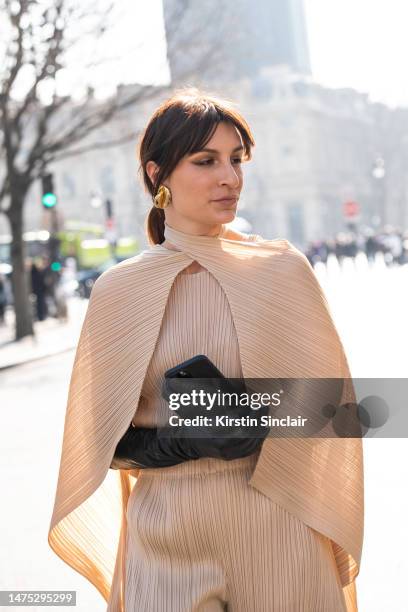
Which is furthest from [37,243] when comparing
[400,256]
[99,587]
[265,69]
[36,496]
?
[265,69]

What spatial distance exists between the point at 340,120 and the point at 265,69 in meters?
23.3

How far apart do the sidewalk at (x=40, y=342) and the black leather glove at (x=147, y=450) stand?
16514 millimetres

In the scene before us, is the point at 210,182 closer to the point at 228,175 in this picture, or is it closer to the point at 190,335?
the point at 228,175

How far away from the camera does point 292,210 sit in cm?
10881

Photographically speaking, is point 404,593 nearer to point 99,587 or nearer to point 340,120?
point 99,587

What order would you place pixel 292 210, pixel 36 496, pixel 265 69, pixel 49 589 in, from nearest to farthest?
pixel 49 589, pixel 36 496, pixel 292 210, pixel 265 69

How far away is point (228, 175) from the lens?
2.97m

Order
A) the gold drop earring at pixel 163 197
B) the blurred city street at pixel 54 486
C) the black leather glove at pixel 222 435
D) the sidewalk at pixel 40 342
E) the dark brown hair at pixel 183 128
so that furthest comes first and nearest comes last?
the sidewalk at pixel 40 342 → the blurred city street at pixel 54 486 → the gold drop earring at pixel 163 197 → the dark brown hair at pixel 183 128 → the black leather glove at pixel 222 435

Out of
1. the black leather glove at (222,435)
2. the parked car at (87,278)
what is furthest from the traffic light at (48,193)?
the black leather glove at (222,435)

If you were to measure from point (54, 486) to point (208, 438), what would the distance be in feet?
19.5

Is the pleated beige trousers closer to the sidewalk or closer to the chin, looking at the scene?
the chin

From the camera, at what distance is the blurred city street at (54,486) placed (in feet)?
19.0

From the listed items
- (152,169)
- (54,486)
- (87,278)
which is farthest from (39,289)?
(152,169)

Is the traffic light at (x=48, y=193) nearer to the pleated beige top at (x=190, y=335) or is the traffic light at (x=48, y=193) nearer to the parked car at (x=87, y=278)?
the parked car at (x=87, y=278)
